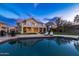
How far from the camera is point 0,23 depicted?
218cm

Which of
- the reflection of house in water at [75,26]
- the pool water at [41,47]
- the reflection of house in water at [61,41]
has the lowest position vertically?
the pool water at [41,47]

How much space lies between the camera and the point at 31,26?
2.20m

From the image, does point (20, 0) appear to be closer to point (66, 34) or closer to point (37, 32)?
point (37, 32)

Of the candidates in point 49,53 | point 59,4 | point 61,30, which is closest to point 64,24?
point 61,30

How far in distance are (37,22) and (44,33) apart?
154mm

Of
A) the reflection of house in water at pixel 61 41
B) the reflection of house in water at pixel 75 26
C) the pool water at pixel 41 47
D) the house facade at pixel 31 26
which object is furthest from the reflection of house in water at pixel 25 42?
the reflection of house in water at pixel 75 26

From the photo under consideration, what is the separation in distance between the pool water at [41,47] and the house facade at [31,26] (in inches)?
4.5

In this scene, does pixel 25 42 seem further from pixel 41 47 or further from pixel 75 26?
pixel 75 26

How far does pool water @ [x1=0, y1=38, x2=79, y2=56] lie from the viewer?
7.06 ft

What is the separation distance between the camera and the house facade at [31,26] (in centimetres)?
220

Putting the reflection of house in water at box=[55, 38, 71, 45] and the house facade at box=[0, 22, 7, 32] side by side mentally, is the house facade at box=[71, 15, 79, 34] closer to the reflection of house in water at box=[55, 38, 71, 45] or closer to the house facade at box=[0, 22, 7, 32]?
the reflection of house in water at box=[55, 38, 71, 45]

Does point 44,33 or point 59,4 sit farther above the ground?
point 59,4

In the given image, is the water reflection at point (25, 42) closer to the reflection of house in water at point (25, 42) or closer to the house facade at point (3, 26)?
the reflection of house in water at point (25, 42)

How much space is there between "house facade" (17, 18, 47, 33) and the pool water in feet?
0.37
